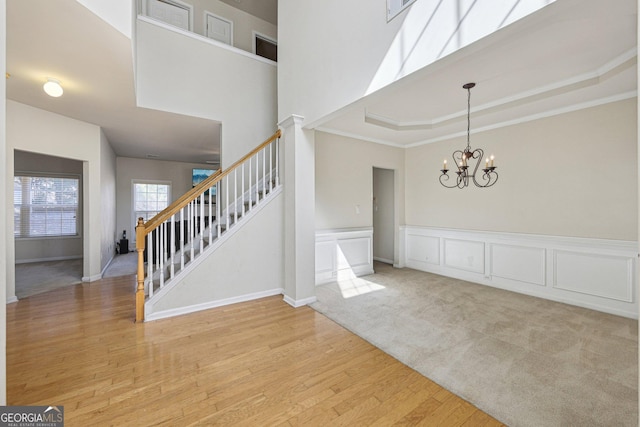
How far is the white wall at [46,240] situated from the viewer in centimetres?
611

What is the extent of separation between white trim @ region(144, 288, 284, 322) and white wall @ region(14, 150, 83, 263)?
5.41 metres

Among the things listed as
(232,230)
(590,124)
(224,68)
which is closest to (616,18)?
(590,124)

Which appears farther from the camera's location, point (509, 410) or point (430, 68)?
point (430, 68)

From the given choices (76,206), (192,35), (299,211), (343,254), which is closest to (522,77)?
(299,211)

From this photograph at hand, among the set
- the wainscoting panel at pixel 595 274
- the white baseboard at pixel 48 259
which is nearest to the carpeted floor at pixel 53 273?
the white baseboard at pixel 48 259

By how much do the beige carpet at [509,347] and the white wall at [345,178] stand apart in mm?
1328

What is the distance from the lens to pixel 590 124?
140 inches

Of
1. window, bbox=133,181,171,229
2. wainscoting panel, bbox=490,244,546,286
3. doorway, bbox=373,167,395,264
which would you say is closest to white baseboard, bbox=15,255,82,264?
window, bbox=133,181,171,229

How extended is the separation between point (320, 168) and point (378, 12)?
2.46m

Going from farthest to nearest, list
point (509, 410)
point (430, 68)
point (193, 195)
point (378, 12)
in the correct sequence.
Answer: point (193, 195)
point (378, 12)
point (430, 68)
point (509, 410)

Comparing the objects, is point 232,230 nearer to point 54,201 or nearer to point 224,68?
point 224,68

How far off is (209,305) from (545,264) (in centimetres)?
470

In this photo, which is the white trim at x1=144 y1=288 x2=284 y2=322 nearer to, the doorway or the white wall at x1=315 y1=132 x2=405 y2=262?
the white wall at x1=315 y1=132 x2=405 y2=262

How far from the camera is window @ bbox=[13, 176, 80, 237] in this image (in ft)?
20.3
